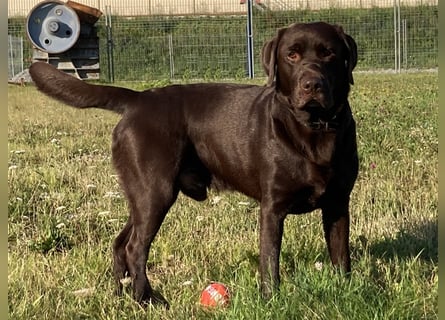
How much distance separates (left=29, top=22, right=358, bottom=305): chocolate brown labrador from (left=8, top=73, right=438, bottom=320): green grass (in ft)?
0.77

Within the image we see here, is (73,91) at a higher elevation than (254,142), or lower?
higher

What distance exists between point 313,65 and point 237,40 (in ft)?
61.3

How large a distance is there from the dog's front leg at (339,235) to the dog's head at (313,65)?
22.3 inches

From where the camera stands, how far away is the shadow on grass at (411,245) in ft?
13.3

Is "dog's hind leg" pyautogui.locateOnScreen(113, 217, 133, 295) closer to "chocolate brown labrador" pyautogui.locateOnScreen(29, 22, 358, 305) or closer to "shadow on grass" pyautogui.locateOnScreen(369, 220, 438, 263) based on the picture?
"chocolate brown labrador" pyautogui.locateOnScreen(29, 22, 358, 305)

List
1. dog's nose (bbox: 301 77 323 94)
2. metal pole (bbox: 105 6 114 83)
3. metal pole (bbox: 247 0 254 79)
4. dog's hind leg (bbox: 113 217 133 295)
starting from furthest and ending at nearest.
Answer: metal pole (bbox: 105 6 114 83) < metal pole (bbox: 247 0 254 79) < dog's hind leg (bbox: 113 217 133 295) < dog's nose (bbox: 301 77 323 94)

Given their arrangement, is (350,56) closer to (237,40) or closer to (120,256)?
(120,256)

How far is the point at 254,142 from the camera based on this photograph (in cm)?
369

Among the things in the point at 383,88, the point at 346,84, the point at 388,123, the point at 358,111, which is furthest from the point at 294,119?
the point at 383,88

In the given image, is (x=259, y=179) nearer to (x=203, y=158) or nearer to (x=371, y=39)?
(x=203, y=158)

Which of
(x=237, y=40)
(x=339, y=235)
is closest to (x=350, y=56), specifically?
(x=339, y=235)

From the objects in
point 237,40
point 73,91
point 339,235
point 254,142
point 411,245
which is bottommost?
point 411,245

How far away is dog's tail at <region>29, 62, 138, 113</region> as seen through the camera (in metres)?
3.83

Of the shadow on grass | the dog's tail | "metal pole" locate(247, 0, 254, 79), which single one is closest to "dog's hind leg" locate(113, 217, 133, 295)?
the dog's tail
